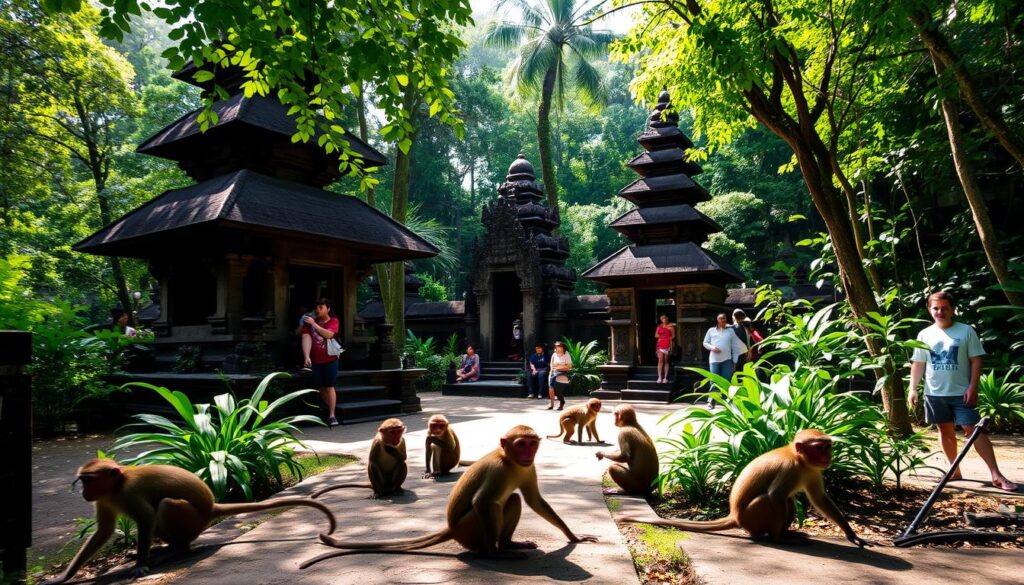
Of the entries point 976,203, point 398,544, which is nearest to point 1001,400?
point 976,203

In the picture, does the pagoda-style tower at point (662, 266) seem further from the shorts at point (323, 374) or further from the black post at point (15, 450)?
the black post at point (15, 450)

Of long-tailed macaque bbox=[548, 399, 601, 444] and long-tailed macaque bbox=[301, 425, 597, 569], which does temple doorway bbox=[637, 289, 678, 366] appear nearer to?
long-tailed macaque bbox=[548, 399, 601, 444]

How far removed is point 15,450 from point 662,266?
12516 millimetres

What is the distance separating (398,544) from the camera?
10.8ft

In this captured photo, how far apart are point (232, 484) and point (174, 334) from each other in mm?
7520

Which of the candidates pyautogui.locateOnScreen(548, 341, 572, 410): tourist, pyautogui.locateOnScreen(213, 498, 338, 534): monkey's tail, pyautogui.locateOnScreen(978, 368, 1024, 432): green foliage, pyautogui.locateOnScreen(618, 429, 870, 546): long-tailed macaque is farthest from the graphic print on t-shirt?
pyautogui.locateOnScreen(548, 341, 572, 410): tourist

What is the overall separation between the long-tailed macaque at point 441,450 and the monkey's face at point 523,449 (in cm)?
215

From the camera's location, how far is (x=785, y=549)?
334 cm

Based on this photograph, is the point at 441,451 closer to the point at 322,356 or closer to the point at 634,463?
the point at 634,463

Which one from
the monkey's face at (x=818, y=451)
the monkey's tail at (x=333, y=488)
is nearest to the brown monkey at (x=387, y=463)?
the monkey's tail at (x=333, y=488)

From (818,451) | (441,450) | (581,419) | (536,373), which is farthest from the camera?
(536,373)

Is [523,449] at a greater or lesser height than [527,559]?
greater

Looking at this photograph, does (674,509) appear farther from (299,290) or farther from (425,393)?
(425,393)

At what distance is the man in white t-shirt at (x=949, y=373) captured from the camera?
4875mm
